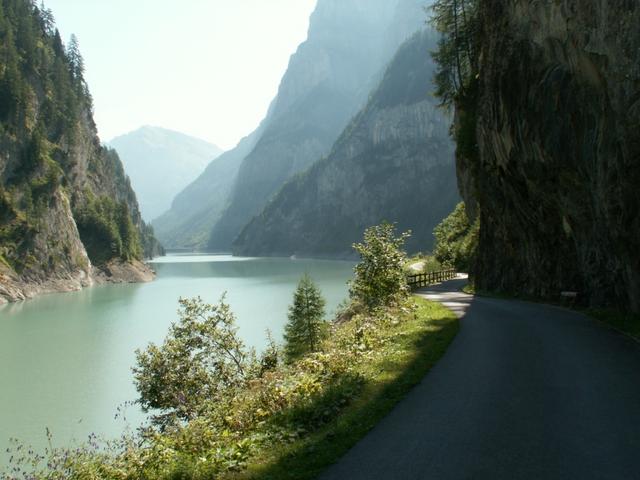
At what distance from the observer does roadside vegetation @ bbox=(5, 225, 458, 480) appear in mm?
9062

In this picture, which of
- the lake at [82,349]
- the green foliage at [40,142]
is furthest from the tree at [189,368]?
the green foliage at [40,142]

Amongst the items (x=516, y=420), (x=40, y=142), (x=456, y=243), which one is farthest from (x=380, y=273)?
(x=40, y=142)

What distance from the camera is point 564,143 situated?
2220 cm

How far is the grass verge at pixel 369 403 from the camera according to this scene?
326 inches

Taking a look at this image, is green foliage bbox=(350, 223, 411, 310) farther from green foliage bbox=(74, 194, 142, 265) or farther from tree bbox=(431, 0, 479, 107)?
green foliage bbox=(74, 194, 142, 265)

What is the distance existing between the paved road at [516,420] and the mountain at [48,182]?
8232 cm

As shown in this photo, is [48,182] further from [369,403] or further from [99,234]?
[369,403]

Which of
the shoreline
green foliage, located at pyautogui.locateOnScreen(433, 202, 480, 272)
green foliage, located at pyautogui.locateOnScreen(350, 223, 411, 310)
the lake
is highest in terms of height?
green foliage, located at pyautogui.locateOnScreen(433, 202, 480, 272)

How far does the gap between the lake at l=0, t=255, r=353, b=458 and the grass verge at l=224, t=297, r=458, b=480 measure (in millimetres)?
9741

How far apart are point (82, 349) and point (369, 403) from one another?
41.4 m

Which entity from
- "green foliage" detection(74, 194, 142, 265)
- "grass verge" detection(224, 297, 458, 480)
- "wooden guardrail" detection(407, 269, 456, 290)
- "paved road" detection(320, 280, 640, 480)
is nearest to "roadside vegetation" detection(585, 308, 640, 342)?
"paved road" detection(320, 280, 640, 480)

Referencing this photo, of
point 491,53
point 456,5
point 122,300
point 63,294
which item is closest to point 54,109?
point 63,294

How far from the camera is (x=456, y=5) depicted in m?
46.7

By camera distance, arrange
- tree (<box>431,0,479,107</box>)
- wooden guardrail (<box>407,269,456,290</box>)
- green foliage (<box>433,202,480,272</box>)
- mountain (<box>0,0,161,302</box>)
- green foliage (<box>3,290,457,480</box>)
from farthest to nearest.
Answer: mountain (<box>0,0,161,302</box>)
green foliage (<box>433,202,480,272</box>)
wooden guardrail (<box>407,269,456,290</box>)
tree (<box>431,0,479,107</box>)
green foliage (<box>3,290,457,480</box>)
